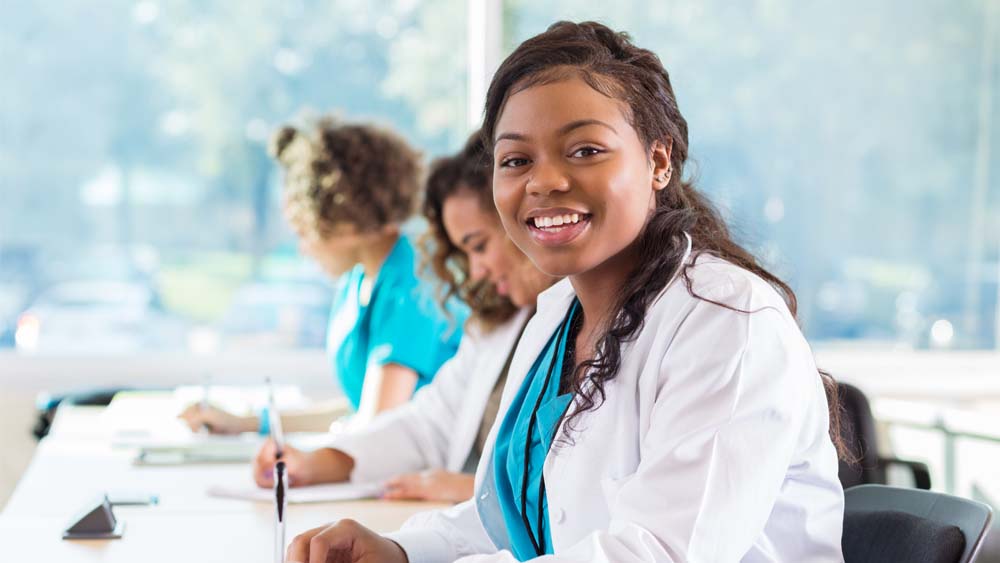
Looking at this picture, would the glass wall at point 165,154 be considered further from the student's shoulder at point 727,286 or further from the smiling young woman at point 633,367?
the student's shoulder at point 727,286

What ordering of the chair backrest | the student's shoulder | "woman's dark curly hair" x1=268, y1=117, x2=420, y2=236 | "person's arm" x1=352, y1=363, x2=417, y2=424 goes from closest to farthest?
1. the student's shoulder
2. the chair backrest
3. "person's arm" x1=352, y1=363, x2=417, y2=424
4. "woman's dark curly hair" x1=268, y1=117, x2=420, y2=236

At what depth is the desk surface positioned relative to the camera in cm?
167

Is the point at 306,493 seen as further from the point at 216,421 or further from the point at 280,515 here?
the point at 216,421

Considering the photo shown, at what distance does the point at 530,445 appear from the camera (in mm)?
1472

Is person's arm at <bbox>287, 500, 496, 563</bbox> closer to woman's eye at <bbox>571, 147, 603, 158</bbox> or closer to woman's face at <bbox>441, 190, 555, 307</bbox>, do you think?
woman's eye at <bbox>571, 147, 603, 158</bbox>

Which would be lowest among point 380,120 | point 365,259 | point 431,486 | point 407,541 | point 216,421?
point 216,421

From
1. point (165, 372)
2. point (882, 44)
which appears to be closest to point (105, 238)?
point (165, 372)

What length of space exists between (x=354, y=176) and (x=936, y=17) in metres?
2.57

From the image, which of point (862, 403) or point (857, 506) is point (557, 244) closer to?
point (857, 506)

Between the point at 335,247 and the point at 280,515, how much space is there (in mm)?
1705

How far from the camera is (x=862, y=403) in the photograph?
2520 millimetres

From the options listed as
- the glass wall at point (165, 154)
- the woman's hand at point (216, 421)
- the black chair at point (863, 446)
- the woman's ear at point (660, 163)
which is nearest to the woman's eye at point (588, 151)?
the woman's ear at point (660, 163)

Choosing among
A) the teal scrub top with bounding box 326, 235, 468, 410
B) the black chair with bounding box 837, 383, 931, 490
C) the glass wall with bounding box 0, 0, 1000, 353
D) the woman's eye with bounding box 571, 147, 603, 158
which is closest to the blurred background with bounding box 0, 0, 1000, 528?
the glass wall with bounding box 0, 0, 1000, 353

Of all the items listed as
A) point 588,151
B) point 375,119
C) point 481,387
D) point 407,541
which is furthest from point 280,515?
point 375,119
